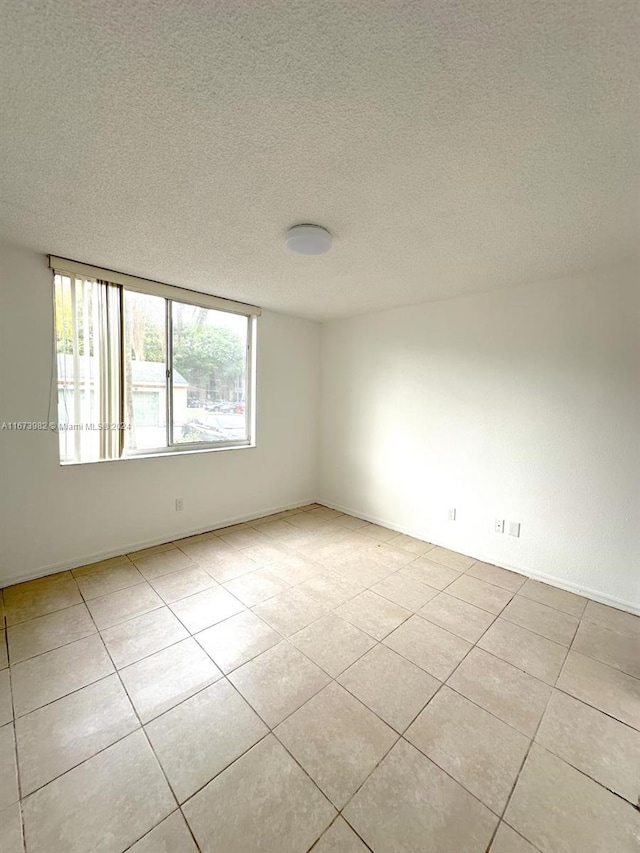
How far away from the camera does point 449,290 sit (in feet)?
9.46

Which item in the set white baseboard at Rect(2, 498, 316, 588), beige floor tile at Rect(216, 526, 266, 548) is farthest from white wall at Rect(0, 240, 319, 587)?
beige floor tile at Rect(216, 526, 266, 548)

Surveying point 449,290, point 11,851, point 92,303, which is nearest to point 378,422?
point 449,290

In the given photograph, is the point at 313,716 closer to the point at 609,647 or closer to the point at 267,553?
the point at 267,553

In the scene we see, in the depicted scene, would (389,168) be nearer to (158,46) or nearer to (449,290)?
(158,46)

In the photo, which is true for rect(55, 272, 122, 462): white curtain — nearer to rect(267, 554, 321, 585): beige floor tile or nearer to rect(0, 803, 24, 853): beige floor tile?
rect(267, 554, 321, 585): beige floor tile

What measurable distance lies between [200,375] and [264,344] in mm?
791

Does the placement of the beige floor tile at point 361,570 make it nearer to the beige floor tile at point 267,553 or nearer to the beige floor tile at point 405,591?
the beige floor tile at point 405,591

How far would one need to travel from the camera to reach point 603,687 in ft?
5.44

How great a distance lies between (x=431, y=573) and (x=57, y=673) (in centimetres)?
239

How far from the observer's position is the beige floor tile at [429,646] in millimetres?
1760

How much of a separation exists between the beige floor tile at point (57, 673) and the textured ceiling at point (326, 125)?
228cm

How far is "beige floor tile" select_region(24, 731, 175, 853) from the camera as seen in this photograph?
3.40ft

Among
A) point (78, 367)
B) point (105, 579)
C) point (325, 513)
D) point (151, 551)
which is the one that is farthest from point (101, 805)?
point (325, 513)

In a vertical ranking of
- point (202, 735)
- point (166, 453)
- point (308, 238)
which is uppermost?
point (308, 238)
